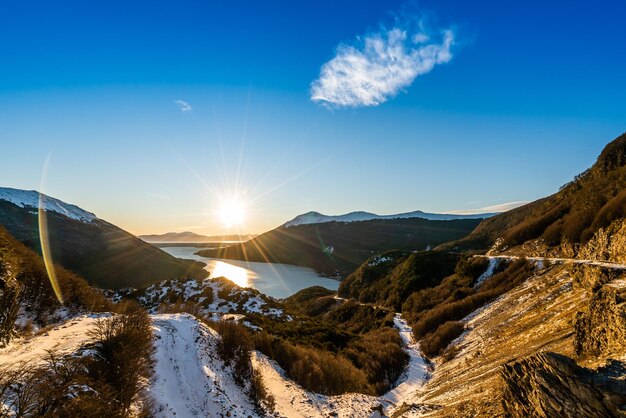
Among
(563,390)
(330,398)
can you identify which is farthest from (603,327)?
(330,398)

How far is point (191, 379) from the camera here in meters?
16.3

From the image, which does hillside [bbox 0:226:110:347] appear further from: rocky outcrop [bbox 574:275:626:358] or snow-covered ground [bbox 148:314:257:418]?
rocky outcrop [bbox 574:275:626:358]

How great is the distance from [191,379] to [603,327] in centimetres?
1923

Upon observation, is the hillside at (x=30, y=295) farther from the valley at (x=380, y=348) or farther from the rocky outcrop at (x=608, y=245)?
the rocky outcrop at (x=608, y=245)

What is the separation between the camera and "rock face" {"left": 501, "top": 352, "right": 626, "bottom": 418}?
781 centimetres

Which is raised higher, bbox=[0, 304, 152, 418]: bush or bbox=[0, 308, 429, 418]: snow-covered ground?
bbox=[0, 304, 152, 418]: bush

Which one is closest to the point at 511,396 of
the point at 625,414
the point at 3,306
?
the point at 625,414

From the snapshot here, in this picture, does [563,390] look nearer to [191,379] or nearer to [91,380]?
[91,380]

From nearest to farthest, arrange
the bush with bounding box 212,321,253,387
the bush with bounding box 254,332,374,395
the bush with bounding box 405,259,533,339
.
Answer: the bush with bounding box 212,321,253,387 → the bush with bounding box 254,332,374,395 → the bush with bounding box 405,259,533,339

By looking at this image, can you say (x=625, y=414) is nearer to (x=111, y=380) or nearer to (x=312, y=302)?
(x=111, y=380)

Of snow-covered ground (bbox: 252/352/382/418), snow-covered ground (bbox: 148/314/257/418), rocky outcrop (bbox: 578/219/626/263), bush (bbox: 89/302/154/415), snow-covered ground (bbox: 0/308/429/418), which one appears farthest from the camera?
rocky outcrop (bbox: 578/219/626/263)

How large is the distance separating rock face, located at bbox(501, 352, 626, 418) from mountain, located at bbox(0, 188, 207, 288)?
10288cm

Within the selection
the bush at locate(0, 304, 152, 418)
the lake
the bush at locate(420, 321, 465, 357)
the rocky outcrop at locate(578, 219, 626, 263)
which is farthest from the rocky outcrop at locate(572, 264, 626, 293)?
the lake

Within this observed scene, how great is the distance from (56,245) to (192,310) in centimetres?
9717
